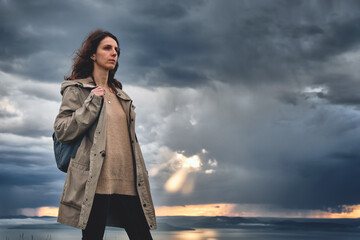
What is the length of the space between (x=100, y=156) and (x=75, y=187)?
383 mm

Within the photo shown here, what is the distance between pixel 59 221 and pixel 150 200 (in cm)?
92

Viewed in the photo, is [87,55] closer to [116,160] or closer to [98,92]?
[98,92]

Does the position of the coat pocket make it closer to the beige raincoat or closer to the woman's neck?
the beige raincoat

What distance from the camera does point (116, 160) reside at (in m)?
3.89

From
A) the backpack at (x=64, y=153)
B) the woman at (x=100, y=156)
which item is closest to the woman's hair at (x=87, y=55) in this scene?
the woman at (x=100, y=156)

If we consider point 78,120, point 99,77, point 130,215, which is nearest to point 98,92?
point 78,120

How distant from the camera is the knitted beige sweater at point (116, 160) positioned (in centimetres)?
378

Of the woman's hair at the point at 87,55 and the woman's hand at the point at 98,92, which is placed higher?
the woman's hair at the point at 87,55

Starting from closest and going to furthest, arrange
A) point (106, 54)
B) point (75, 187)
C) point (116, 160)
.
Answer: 1. point (75, 187)
2. point (116, 160)
3. point (106, 54)

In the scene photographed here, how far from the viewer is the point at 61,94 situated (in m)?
4.16

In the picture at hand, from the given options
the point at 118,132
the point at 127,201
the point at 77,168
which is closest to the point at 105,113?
the point at 118,132

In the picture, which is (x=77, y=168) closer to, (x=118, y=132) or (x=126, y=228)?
(x=118, y=132)

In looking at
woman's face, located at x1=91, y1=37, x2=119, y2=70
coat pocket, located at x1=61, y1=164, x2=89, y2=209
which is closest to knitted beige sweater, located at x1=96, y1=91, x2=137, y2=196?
coat pocket, located at x1=61, y1=164, x2=89, y2=209

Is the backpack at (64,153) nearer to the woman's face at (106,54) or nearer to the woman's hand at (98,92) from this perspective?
the woman's hand at (98,92)
